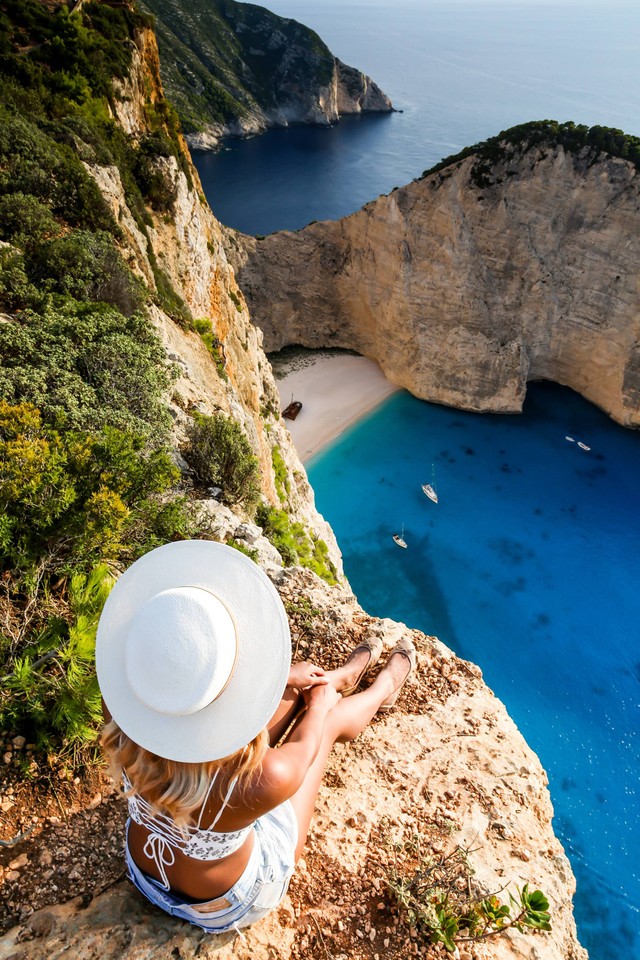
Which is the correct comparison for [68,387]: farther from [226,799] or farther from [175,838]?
[226,799]

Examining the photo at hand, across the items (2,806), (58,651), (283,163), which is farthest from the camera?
(283,163)

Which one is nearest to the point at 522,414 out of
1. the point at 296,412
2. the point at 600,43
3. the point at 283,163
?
the point at 296,412

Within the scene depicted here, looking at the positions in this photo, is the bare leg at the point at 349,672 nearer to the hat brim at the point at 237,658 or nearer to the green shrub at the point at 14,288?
the hat brim at the point at 237,658

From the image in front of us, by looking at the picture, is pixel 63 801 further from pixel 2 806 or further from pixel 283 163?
pixel 283 163

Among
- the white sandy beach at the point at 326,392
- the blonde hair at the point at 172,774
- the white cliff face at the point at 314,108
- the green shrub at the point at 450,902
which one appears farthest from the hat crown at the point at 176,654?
the white cliff face at the point at 314,108

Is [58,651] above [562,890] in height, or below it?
above

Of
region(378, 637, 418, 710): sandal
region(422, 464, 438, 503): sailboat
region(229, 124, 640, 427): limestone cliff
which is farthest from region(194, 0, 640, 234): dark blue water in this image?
region(378, 637, 418, 710): sandal

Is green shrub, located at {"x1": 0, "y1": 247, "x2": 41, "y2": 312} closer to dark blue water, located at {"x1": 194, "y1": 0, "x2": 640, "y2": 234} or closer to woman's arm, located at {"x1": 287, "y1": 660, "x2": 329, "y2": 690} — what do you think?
woman's arm, located at {"x1": 287, "y1": 660, "x2": 329, "y2": 690}
